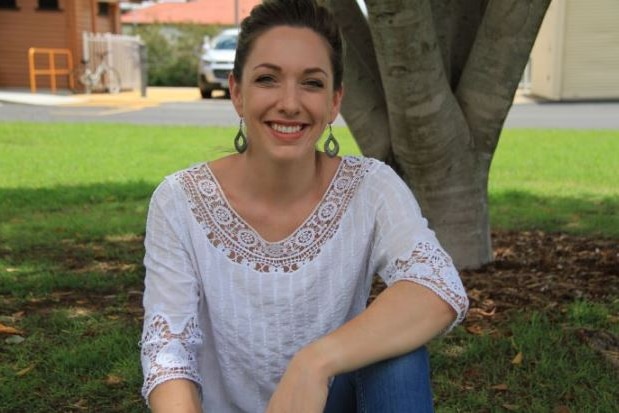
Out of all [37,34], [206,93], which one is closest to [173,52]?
[37,34]

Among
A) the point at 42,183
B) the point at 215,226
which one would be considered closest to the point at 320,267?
the point at 215,226

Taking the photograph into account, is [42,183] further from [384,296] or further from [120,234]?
[384,296]

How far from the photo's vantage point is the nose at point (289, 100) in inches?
84.5

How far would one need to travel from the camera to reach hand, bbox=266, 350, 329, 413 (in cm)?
200

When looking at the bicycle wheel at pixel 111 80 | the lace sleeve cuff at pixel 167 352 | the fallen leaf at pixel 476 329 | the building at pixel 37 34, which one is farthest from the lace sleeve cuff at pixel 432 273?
the building at pixel 37 34

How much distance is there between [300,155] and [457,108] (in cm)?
243

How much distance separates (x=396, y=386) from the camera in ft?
6.68

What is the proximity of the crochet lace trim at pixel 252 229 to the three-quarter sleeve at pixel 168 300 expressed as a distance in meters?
0.06

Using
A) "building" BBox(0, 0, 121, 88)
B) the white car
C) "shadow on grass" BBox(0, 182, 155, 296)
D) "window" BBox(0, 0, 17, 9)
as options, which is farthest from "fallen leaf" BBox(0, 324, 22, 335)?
"window" BBox(0, 0, 17, 9)

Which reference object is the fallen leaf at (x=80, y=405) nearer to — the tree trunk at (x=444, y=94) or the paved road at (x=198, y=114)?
the tree trunk at (x=444, y=94)

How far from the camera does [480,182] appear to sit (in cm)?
471

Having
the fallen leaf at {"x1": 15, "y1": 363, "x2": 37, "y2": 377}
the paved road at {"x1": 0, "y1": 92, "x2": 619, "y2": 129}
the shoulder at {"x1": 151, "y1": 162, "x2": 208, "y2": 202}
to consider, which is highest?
the shoulder at {"x1": 151, "y1": 162, "x2": 208, "y2": 202}

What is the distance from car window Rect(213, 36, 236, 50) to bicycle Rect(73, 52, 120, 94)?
302cm

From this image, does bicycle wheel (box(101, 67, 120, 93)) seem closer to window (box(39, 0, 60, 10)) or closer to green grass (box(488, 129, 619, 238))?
window (box(39, 0, 60, 10))
